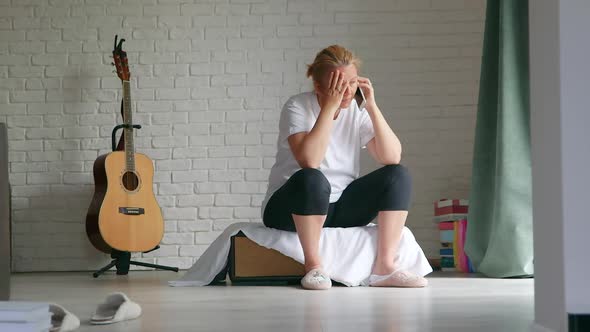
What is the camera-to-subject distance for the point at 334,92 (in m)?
3.59

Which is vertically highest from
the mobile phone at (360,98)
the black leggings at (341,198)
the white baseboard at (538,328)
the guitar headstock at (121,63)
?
the guitar headstock at (121,63)

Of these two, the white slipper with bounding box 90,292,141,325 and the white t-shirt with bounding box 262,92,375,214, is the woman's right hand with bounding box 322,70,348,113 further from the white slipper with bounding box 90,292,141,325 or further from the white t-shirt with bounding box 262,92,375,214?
the white slipper with bounding box 90,292,141,325

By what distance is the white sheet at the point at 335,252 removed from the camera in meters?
3.70

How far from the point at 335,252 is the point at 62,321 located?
5.77 ft

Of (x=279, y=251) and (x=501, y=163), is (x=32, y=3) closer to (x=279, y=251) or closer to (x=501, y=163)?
(x=279, y=251)

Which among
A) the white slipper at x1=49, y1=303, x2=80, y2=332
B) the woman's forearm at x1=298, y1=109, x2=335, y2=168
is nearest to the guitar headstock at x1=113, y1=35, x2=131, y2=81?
the woman's forearm at x1=298, y1=109, x2=335, y2=168

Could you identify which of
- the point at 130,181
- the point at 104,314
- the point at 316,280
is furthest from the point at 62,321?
the point at 130,181

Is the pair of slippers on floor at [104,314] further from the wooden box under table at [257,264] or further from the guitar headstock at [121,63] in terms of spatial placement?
the guitar headstock at [121,63]

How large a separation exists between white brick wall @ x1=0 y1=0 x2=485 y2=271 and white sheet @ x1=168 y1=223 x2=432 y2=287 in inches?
55.6

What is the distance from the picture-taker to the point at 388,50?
17.2 feet

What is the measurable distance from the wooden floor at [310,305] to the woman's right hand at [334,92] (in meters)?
0.74

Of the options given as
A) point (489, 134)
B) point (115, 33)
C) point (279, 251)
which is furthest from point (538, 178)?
point (115, 33)

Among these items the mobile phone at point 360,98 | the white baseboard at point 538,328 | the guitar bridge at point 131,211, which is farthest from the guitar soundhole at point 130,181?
the white baseboard at point 538,328

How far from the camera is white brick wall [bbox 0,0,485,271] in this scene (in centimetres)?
523
